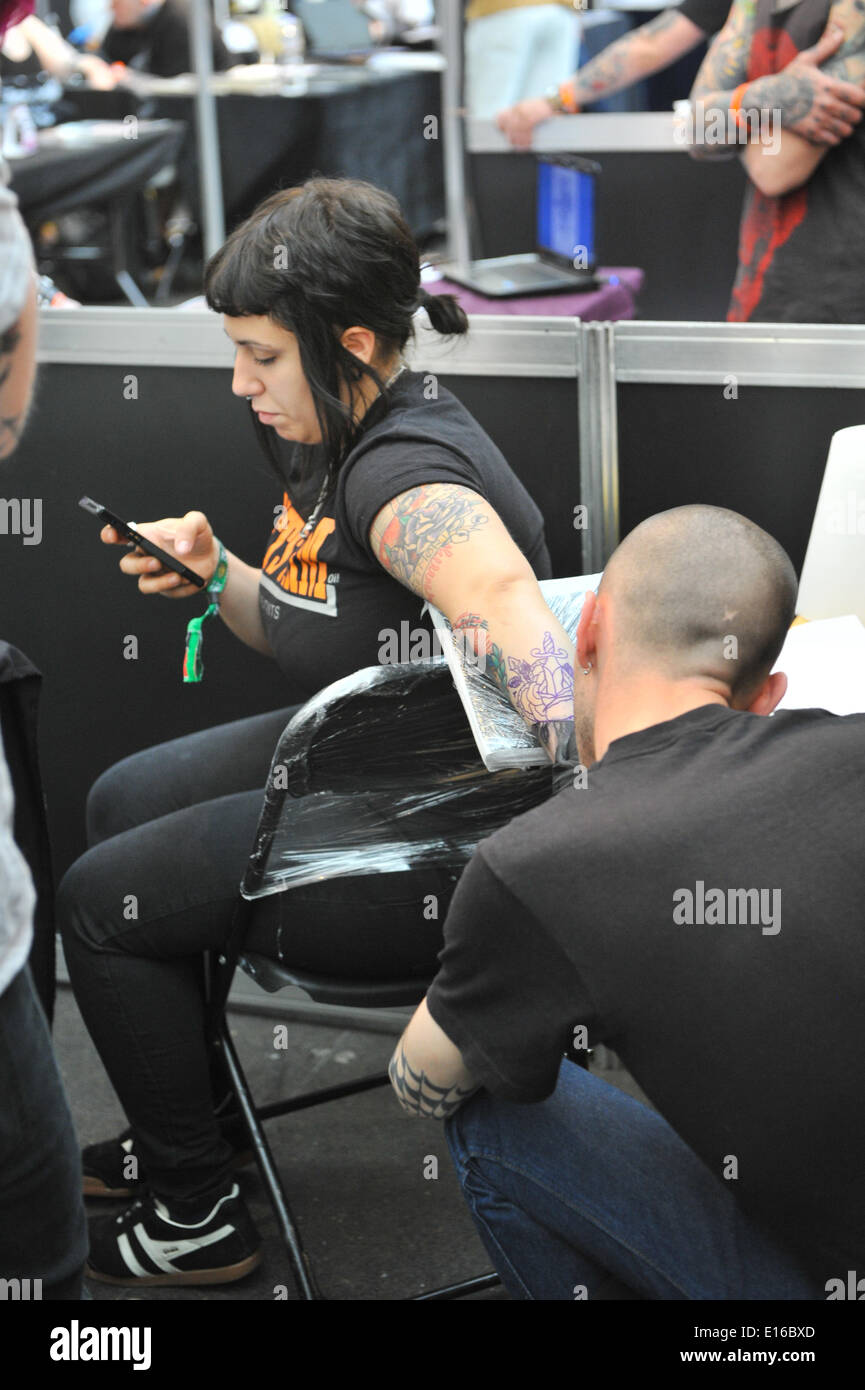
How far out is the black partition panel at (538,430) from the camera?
1.91 m

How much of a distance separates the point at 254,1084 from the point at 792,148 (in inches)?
67.9

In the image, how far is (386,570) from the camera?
5.03ft

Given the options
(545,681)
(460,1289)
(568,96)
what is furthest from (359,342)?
(568,96)

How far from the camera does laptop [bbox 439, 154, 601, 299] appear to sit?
289 cm

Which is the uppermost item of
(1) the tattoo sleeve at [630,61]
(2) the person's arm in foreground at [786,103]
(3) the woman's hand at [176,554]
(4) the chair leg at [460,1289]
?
(1) the tattoo sleeve at [630,61]

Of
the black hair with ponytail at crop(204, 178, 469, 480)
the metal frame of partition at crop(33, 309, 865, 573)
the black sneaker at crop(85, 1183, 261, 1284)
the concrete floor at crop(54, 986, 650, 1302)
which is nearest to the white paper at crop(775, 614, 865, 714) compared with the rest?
the metal frame of partition at crop(33, 309, 865, 573)

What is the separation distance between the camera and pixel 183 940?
1.58m

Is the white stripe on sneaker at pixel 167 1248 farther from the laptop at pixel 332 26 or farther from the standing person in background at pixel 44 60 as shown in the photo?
the laptop at pixel 332 26

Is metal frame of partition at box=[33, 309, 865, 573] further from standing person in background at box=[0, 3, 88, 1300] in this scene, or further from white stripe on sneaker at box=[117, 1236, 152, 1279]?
white stripe on sneaker at box=[117, 1236, 152, 1279]

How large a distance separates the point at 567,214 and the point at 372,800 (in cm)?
204

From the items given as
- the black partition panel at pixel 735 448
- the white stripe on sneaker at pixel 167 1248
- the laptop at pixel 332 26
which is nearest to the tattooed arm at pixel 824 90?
the black partition panel at pixel 735 448

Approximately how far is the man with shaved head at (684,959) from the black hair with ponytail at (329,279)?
0.58 meters

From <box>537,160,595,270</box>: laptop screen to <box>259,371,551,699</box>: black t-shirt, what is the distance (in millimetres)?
1526

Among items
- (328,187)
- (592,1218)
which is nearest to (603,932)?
(592,1218)
